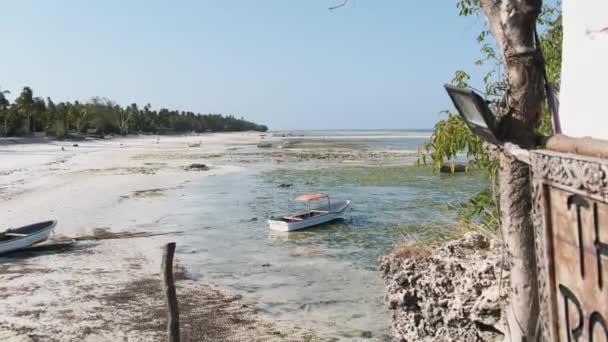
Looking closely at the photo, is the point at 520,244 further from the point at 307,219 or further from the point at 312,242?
the point at 307,219

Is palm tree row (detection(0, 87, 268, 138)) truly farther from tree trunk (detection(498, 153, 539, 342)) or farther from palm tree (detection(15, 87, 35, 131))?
tree trunk (detection(498, 153, 539, 342))

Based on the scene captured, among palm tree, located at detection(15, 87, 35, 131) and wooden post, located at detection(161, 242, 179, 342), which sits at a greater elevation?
palm tree, located at detection(15, 87, 35, 131)

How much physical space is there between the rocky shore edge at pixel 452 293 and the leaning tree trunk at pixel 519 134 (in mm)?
2097

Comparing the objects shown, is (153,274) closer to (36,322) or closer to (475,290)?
(36,322)

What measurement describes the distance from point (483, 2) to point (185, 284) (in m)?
9.95

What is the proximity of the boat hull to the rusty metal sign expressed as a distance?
1510 centimetres

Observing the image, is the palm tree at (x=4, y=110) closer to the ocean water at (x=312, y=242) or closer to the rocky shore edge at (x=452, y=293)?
the ocean water at (x=312, y=242)

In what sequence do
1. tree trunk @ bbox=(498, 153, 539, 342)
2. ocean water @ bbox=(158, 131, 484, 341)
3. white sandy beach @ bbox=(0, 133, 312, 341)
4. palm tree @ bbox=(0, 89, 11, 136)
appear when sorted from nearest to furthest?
tree trunk @ bbox=(498, 153, 539, 342)
white sandy beach @ bbox=(0, 133, 312, 341)
ocean water @ bbox=(158, 131, 484, 341)
palm tree @ bbox=(0, 89, 11, 136)

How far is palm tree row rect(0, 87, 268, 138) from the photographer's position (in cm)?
6879

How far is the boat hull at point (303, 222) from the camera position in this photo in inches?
683

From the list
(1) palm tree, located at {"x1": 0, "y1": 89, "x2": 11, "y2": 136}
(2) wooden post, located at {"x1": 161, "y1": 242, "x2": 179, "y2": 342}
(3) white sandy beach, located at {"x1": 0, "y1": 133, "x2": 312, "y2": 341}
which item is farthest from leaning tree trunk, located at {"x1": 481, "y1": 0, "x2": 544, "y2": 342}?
(1) palm tree, located at {"x1": 0, "y1": 89, "x2": 11, "y2": 136}

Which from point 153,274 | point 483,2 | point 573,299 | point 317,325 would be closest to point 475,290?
point 317,325

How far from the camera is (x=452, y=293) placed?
696 cm

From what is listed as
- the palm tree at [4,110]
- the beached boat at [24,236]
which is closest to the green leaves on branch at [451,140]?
the beached boat at [24,236]
